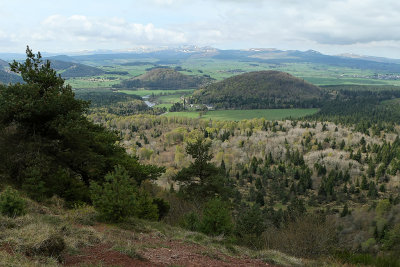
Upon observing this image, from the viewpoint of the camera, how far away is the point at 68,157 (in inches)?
1046

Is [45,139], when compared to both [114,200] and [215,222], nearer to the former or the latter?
[114,200]

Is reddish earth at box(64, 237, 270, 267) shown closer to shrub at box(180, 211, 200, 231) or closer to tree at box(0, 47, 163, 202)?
shrub at box(180, 211, 200, 231)

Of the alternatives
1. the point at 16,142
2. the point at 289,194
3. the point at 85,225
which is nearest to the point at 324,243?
the point at 85,225

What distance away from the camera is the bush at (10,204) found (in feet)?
49.5

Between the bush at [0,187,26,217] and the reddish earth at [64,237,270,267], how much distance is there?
16.6 ft

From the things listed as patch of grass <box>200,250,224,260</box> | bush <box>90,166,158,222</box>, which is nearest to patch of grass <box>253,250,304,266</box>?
patch of grass <box>200,250,224,260</box>

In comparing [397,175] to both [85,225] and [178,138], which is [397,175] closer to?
[178,138]

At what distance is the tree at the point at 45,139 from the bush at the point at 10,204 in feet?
19.3

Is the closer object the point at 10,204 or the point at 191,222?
the point at 10,204

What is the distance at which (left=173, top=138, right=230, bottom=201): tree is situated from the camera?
117 feet

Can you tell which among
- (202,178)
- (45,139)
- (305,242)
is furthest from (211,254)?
(202,178)

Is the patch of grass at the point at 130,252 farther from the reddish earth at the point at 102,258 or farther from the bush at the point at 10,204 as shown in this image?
the bush at the point at 10,204

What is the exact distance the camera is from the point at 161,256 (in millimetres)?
14188

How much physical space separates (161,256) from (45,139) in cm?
1766
